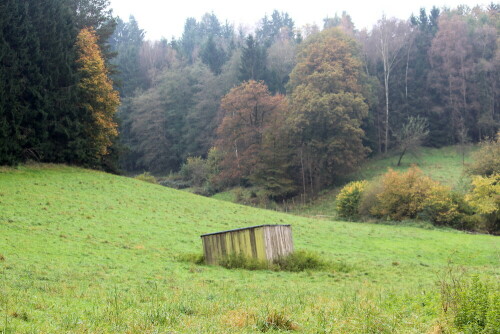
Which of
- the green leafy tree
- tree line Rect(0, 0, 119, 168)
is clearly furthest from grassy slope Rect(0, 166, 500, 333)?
the green leafy tree

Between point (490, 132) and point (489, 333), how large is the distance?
6519 cm

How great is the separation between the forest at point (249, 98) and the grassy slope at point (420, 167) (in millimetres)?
1782

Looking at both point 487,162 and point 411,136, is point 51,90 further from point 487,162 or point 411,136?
point 411,136

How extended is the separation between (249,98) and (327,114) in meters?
12.1

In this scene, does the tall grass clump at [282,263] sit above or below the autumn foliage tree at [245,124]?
below

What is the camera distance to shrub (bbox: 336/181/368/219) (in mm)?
40875

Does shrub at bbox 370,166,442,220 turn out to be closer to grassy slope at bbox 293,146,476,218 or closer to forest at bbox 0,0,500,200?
grassy slope at bbox 293,146,476,218

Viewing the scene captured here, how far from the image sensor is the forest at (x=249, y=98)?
37.0 metres

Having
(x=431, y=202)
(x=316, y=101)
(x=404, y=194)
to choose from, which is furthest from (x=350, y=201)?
(x=316, y=101)

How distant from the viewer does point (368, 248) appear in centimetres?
2411

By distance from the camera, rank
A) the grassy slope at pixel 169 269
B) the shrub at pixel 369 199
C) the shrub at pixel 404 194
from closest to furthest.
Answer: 1. the grassy slope at pixel 169 269
2. the shrub at pixel 404 194
3. the shrub at pixel 369 199

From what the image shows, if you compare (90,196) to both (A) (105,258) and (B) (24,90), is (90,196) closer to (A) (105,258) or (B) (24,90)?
(B) (24,90)

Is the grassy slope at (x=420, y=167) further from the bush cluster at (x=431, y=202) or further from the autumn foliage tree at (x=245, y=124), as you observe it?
the autumn foliage tree at (x=245, y=124)

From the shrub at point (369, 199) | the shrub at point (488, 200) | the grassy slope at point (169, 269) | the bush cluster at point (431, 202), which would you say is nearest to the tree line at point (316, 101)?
the shrub at point (369, 199)
